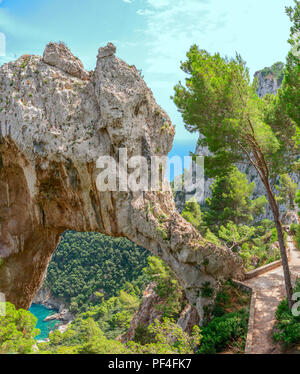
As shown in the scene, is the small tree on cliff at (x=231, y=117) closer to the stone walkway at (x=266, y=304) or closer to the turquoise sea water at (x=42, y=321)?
the stone walkway at (x=266, y=304)

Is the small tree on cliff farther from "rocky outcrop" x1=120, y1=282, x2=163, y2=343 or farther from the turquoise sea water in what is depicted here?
the turquoise sea water

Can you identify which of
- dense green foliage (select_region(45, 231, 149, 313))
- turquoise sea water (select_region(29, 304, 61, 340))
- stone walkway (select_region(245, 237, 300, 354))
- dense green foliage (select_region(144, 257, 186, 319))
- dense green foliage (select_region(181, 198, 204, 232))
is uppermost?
dense green foliage (select_region(181, 198, 204, 232))

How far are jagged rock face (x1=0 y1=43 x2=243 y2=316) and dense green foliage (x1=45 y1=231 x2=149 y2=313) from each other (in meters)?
36.7

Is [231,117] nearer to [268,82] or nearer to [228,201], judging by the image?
[228,201]

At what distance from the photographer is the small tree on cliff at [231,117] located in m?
11.0

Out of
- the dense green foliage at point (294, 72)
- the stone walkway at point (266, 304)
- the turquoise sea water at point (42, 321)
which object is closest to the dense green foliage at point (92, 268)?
the turquoise sea water at point (42, 321)

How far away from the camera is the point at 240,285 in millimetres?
13719

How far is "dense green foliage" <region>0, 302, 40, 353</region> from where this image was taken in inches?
333

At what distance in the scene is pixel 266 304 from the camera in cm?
1222

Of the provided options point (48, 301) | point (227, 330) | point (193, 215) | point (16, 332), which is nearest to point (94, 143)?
point (16, 332)

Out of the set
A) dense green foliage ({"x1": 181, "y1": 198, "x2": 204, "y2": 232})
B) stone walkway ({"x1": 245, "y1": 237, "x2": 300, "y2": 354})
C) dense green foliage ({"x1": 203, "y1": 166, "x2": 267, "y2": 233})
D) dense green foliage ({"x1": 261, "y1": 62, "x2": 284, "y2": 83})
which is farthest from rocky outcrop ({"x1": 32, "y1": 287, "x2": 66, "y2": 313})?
dense green foliage ({"x1": 261, "y1": 62, "x2": 284, "y2": 83})

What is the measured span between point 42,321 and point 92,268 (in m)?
12.8
